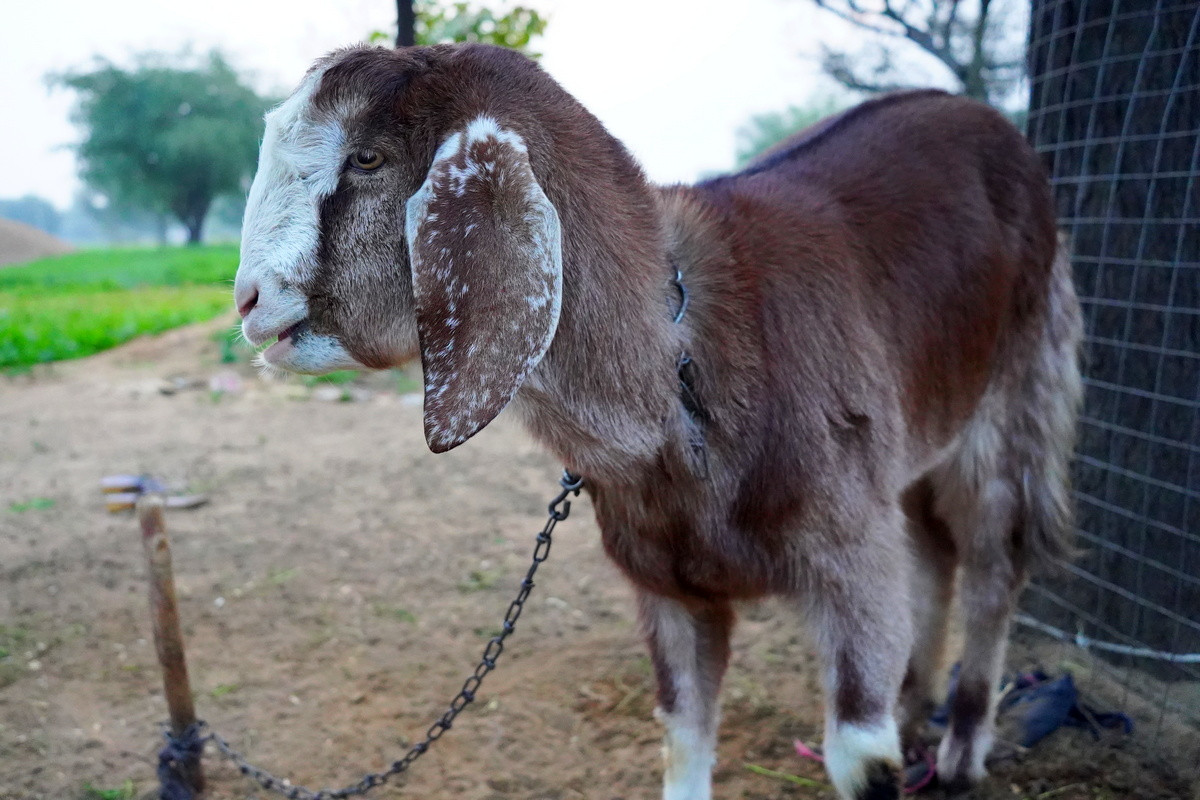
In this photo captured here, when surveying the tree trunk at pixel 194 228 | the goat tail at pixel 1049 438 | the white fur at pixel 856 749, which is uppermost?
the tree trunk at pixel 194 228

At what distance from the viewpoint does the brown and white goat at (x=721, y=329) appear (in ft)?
5.30

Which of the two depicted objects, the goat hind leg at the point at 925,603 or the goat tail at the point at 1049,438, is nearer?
the goat tail at the point at 1049,438

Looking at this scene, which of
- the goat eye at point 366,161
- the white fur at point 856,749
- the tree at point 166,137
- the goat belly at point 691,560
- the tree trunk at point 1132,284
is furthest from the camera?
the tree at point 166,137

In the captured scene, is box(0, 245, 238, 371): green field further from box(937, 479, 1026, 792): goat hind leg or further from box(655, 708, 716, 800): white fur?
box(937, 479, 1026, 792): goat hind leg

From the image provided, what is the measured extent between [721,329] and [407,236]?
708mm

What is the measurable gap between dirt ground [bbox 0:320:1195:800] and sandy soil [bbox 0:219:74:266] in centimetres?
405

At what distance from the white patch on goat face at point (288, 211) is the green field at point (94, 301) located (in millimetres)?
6642

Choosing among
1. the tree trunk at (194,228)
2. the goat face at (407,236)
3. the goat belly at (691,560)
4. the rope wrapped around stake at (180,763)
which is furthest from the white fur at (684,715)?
the tree trunk at (194,228)

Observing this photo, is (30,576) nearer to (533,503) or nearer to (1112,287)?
(533,503)

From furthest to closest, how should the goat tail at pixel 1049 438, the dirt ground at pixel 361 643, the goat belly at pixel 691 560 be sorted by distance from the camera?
the dirt ground at pixel 361 643
the goat tail at pixel 1049 438
the goat belly at pixel 691 560

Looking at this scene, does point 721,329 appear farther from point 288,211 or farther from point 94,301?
point 94,301

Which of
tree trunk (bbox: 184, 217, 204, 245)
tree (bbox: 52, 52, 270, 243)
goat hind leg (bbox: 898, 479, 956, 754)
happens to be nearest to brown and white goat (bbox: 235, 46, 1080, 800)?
goat hind leg (bbox: 898, 479, 956, 754)

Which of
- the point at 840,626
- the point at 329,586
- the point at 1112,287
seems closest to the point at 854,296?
the point at 840,626

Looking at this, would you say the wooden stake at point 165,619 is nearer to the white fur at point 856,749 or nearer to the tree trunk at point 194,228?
the white fur at point 856,749
